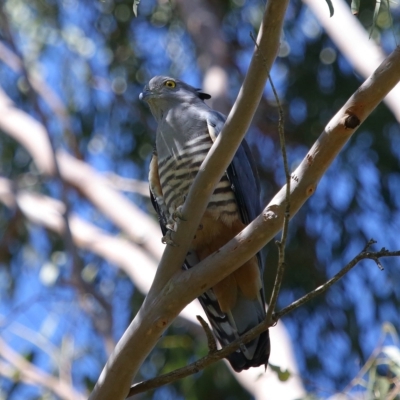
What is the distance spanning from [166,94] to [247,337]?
6.71ft

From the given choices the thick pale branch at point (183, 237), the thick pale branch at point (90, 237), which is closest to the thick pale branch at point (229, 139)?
the thick pale branch at point (183, 237)

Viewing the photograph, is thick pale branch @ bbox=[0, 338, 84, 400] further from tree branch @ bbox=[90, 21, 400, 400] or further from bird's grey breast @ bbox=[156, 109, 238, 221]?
tree branch @ bbox=[90, 21, 400, 400]

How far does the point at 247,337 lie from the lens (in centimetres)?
247

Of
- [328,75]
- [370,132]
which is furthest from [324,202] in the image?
[328,75]

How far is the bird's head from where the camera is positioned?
4.12m

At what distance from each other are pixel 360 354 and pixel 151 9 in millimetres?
3990

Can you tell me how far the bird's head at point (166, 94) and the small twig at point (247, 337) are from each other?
1897mm

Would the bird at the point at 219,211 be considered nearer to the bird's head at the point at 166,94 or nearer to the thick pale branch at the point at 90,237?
the bird's head at the point at 166,94

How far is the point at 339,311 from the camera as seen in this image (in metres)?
6.47

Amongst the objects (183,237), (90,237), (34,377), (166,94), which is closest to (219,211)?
(183,237)

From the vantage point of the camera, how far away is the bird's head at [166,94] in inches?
162

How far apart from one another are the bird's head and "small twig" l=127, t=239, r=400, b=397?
74.7 inches

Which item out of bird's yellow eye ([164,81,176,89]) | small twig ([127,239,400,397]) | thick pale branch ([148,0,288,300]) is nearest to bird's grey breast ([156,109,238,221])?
bird's yellow eye ([164,81,176,89])

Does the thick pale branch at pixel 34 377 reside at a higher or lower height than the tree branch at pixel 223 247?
higher
